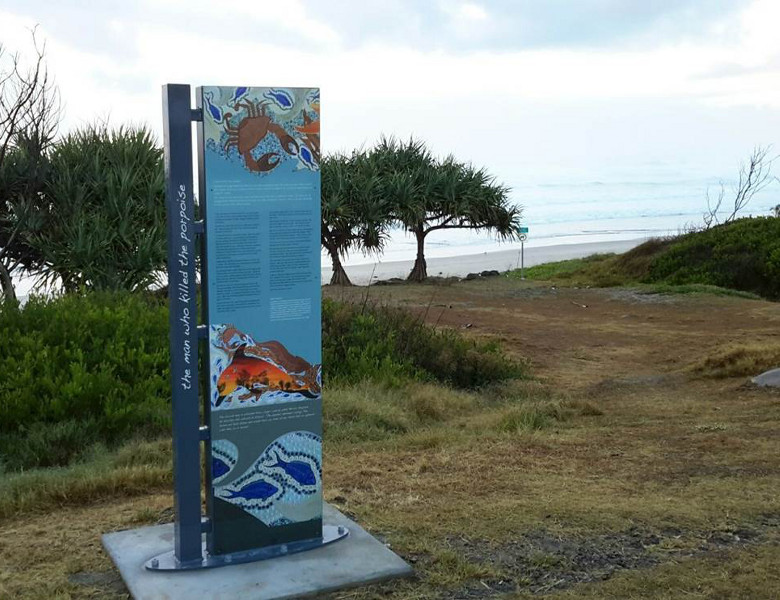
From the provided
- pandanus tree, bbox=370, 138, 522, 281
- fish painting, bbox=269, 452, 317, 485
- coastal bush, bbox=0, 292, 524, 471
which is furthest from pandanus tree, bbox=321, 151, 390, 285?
fish painting, bbox=269, 452, 317, 485

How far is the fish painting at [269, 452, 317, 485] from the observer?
4.54 metres

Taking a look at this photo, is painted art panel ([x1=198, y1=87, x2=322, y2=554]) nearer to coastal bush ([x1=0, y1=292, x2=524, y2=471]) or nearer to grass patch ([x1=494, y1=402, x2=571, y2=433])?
coastal bush ([x1=0, y1=292, x2=524, y2=471])

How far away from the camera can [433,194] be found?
26.2 m

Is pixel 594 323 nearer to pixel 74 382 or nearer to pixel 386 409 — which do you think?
pixel 386 409

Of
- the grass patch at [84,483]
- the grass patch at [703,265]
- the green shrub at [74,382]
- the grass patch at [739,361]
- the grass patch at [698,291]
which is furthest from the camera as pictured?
the grass patch at [703,265]

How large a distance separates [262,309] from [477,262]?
3420 cm

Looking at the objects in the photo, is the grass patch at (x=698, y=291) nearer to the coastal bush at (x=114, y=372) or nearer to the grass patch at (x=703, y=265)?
the grass patch at (x=703, y=265)

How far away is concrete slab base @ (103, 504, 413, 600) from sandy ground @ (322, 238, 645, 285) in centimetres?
2435

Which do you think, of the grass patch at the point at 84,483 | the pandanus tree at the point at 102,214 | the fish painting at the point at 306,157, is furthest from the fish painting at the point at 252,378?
the pandanus tree at the point at 102,214

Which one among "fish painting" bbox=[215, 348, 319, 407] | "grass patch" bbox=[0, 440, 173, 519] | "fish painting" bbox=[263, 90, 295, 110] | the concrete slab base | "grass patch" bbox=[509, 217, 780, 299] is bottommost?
the concrete slab base

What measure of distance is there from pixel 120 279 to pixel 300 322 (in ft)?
31.2

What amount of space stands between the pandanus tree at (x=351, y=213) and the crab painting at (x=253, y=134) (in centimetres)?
2019

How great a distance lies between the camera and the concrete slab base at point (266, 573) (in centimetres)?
413

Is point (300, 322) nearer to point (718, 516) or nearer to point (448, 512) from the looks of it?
point (448, 512)
